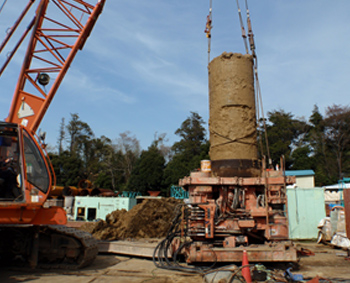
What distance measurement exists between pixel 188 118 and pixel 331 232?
39.2 metres

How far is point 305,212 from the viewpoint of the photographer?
40.6 feet

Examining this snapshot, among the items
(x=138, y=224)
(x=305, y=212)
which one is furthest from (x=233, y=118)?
(x=305, y=212)

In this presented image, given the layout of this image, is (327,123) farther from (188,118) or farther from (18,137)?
(18,137)

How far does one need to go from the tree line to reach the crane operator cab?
24.5 meters

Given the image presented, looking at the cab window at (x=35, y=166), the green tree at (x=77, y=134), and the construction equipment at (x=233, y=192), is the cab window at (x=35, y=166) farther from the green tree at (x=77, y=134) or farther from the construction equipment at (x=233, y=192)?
the green tree at (x=77, y=134)

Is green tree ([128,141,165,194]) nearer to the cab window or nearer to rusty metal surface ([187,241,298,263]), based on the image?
the cab window

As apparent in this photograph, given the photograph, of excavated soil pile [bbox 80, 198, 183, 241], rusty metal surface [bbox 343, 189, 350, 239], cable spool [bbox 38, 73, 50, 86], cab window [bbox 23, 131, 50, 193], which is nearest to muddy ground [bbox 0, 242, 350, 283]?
rusty metal surface [bbox 343, 189, 350, 239]

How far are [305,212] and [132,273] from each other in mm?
8767

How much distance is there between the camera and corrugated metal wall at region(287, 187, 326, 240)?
12.2m

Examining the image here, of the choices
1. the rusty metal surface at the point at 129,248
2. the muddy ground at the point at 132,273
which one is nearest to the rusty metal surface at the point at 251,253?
the muddy ground at the point at 132,273

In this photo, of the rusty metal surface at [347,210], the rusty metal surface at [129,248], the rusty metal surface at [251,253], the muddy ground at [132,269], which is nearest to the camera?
the rusty metal surface at [251,253]

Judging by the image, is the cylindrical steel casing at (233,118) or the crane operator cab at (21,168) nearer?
the crane operator cab at (21,168)

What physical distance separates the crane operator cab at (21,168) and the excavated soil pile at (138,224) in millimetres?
3534

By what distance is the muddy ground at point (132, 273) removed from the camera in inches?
215
